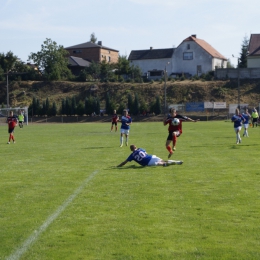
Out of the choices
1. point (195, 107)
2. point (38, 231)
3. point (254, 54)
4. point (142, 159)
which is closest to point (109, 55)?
point (254, 54)

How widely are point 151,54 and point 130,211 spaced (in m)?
107

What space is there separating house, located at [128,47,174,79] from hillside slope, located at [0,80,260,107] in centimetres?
1298

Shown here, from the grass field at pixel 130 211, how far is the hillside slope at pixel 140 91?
7020cm

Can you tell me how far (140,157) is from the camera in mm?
16203

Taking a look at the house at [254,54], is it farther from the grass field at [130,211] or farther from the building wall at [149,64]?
the grass field at [130,211]

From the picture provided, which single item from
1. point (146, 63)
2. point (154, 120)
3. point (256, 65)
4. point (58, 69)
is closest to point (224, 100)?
point (256, 65)

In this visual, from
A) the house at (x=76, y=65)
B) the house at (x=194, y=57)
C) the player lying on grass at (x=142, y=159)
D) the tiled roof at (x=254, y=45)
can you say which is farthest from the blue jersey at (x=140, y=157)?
the house at (x=76, y=65)

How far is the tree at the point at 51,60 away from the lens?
110 meters

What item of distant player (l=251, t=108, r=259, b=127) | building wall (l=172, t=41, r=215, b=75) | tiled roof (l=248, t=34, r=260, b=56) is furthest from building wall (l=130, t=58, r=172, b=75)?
distant player (l=251, t=108, r=259, b=127)

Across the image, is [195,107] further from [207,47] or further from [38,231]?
[38,231]

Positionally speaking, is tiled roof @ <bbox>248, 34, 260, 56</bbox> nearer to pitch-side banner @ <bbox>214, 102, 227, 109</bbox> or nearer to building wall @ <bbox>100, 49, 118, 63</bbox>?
pitch-side banner @ <bbox>214, 102, 227, 109</bbox>

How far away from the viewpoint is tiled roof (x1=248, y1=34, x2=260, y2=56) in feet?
313

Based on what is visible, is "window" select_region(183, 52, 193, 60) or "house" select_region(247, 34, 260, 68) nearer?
"house" select_region(247, 34, 260, 68)

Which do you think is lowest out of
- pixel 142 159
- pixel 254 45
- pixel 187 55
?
pixel 142 159
